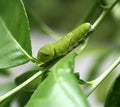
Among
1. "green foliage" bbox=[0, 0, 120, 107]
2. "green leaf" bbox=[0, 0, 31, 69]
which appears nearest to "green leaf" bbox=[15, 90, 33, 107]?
"green foliage" bbox=[0, 0, 120, 107]

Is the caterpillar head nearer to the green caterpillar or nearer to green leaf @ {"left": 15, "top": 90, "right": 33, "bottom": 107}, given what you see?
the green caterpillar

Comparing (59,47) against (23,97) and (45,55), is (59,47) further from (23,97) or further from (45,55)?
(23,97)

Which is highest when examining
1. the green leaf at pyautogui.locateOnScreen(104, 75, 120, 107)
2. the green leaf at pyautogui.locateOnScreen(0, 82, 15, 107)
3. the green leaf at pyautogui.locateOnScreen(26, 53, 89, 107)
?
the green leaf at pyautogui.locateOnScreen(0, 82, 15, 107)

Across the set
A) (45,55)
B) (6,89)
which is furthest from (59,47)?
(6,89)

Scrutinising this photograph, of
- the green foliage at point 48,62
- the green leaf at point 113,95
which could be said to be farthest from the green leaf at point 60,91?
the green leaf at point 113,95

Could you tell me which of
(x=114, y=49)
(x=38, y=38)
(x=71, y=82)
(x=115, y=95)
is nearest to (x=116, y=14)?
(x=114, y=49)

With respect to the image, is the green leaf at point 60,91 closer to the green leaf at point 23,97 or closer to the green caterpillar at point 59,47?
the green caterpillar at point 59,47

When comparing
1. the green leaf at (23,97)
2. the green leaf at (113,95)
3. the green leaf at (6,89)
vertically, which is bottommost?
the green leaf at (113,95)
